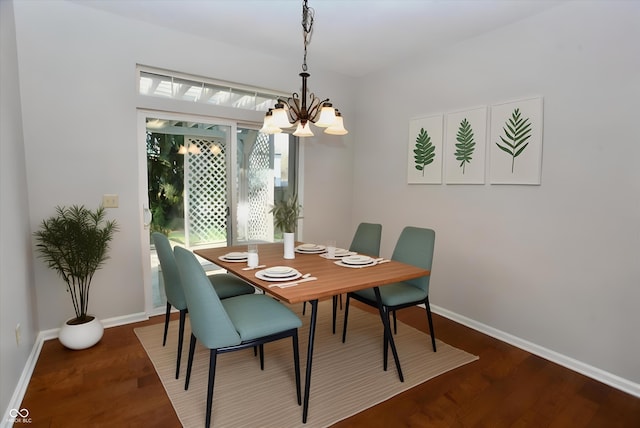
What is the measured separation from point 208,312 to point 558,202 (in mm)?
2614

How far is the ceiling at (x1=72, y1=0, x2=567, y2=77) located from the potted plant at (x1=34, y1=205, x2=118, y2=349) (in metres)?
1.77

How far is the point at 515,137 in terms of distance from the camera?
9.27ft

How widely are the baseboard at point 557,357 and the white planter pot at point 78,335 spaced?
3.20 meters

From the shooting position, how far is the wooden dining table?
1.80 metres

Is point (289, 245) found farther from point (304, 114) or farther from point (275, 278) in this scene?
point (304, 114)

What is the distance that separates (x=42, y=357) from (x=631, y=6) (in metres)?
4.75

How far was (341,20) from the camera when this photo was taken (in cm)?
291

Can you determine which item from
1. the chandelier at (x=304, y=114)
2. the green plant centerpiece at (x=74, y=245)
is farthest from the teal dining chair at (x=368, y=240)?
the green plant centerpiece at (x=74, y=245)

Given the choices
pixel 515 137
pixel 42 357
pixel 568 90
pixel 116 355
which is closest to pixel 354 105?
pixel 515 137

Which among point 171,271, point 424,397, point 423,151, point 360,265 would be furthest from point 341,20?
point 424,397

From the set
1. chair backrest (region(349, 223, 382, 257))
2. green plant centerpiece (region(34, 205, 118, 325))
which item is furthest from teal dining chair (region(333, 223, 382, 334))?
green plant centerpiece (region(34, 205, 118, 325))

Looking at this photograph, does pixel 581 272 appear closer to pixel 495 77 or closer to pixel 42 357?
pixel 495 77

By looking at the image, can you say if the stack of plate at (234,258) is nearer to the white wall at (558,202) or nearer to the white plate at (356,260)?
the white plate at (356,260)

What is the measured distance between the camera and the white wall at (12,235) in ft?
6.12
